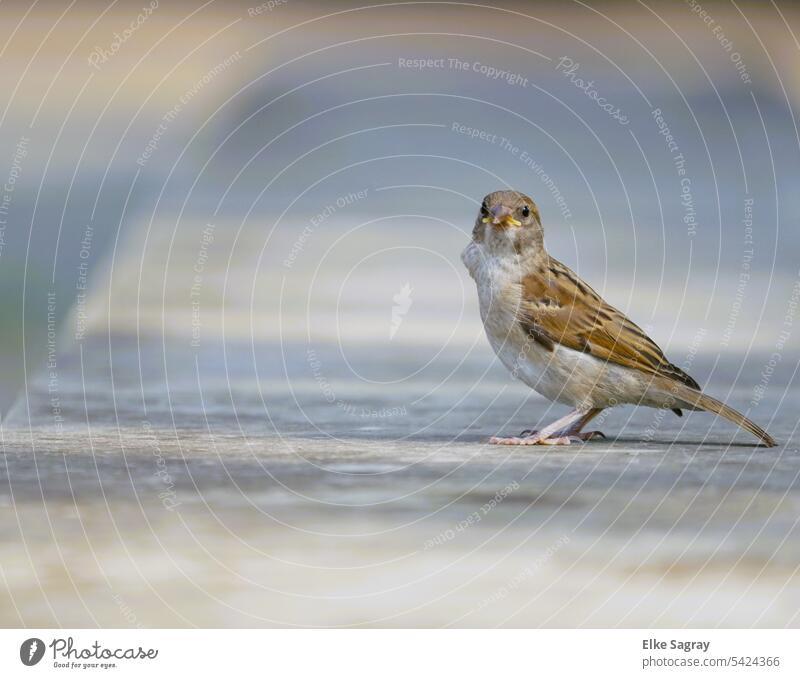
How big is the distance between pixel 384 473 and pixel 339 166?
51.2 inches

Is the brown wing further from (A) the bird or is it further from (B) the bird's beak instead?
(B) the bird's beak

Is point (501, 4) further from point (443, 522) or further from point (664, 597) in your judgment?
point (664, 597)

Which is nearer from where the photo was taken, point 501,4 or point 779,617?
point 779,617

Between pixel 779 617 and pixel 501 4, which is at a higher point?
pixel 501 4

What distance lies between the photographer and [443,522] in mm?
2586

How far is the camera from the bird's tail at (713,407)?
9.16 ft

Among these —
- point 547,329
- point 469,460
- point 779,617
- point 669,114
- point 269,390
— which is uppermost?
point 669,114
